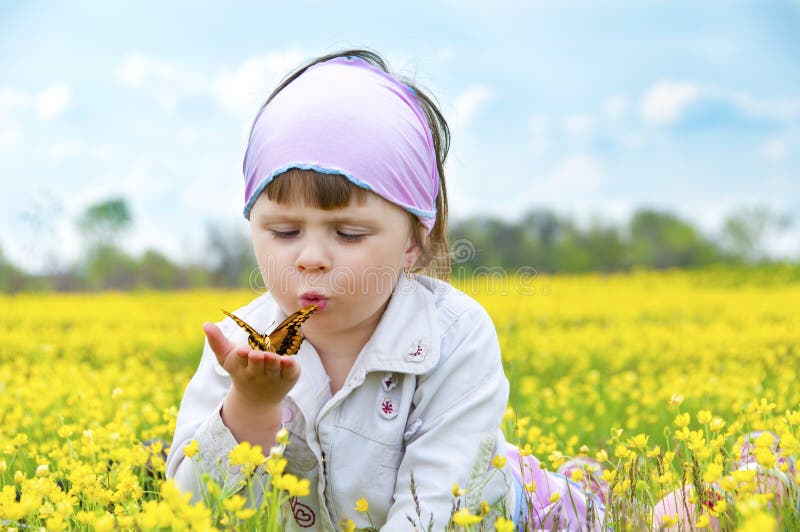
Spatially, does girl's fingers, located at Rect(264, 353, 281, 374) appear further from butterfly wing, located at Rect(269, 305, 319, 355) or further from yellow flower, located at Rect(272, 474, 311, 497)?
yellow flower, located at Rect(272, 474, 311, 497)

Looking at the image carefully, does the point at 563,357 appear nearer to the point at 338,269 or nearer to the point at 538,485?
the point at 538,485

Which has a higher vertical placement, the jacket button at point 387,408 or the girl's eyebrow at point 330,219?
the girl's eyebrow at point 330,219

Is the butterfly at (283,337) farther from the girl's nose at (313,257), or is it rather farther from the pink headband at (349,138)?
the pink headband at (349,138)

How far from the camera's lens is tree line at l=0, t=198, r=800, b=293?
1930 cm

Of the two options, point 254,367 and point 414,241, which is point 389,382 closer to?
point 414,241

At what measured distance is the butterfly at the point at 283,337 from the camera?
6.15 ft

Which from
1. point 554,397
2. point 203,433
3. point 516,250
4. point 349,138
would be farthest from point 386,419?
point 516,250

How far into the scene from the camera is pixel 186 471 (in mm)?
2234

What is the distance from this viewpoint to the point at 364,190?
7.01 ft

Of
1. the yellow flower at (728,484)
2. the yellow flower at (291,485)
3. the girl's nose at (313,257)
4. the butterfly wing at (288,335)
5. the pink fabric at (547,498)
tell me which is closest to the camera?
the yellow flower at (291,485)

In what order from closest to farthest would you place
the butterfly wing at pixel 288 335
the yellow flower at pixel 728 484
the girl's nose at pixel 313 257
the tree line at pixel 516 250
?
1. the yellow flower at pixel 728 484
2. the butterfly wing at pixel 288 335
3. the girl's nose at pixel 313 257
4. the tree line at pixel 516 250

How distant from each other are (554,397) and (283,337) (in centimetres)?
349

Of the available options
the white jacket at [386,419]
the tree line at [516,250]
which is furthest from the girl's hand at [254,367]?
the tree line at [516,250]

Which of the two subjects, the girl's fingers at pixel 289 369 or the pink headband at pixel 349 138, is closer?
the girl's fingers at pixel 289 369
